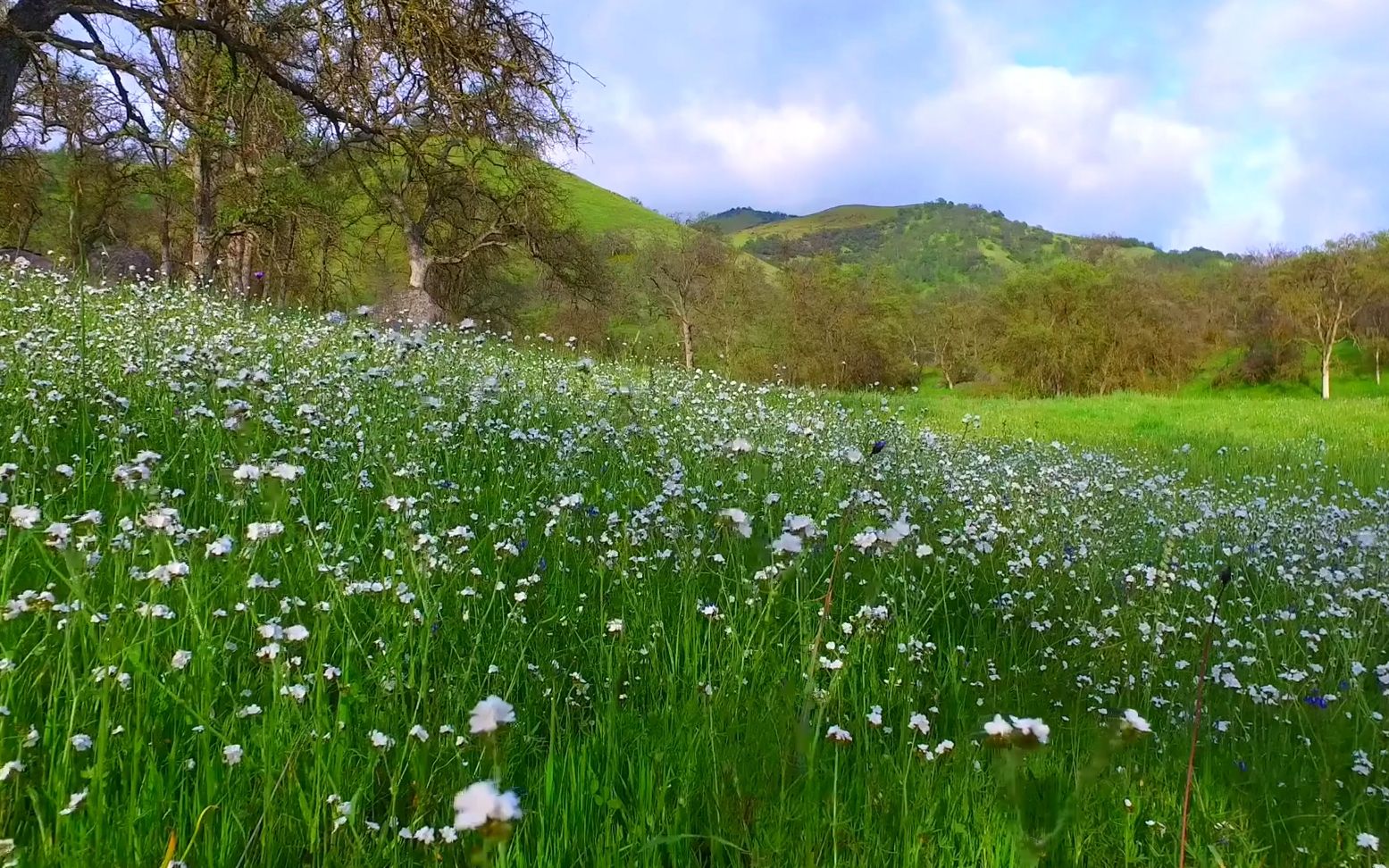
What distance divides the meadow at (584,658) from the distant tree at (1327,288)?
200 ft

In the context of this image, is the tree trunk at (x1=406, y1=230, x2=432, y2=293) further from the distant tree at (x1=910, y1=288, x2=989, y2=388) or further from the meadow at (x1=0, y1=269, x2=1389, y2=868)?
the distant tree at (x1=910, y1=288, x2=989, y2=388)

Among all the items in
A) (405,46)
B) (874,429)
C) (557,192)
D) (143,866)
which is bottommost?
(143,866)

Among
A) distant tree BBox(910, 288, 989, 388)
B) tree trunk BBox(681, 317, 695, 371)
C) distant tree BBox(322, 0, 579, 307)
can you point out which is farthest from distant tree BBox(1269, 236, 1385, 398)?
distant tree BBox(322, 0, 579, 307)

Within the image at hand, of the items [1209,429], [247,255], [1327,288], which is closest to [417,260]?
[247,255]

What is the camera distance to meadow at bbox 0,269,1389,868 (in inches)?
73.9

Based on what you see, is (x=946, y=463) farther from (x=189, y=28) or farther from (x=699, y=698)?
(x=189, y=28)

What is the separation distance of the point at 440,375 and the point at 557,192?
26207mm

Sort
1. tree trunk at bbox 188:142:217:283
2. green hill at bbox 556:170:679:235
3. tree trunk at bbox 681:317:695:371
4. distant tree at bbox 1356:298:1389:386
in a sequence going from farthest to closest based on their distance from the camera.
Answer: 1. green hill at bbox 556:170:679:235
2. tree trunk at bbox 681:317:695:371
3. distant tree at bbox 1356:298:1389:386
4. tree trunk at bbox 188:142:217:283

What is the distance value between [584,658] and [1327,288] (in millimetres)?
68277

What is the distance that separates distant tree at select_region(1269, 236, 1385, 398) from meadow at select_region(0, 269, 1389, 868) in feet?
200

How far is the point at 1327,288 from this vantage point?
54.5m

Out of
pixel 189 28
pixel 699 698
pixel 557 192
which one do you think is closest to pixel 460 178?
pixel 557 192

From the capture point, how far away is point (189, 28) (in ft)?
33.0

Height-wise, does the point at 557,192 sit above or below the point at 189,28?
above
